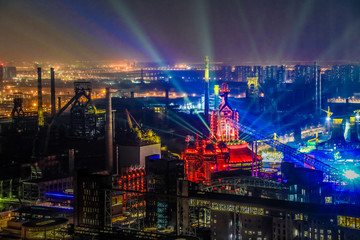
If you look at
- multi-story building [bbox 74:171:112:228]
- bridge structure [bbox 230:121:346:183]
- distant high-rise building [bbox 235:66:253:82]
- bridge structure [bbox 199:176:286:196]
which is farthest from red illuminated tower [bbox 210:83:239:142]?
distant high-rise building [bbox 235:66:253:82]

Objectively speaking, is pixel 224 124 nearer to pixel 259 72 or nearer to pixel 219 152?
pixel 219 152

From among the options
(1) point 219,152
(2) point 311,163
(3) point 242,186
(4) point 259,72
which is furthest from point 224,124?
(4) point 259,72

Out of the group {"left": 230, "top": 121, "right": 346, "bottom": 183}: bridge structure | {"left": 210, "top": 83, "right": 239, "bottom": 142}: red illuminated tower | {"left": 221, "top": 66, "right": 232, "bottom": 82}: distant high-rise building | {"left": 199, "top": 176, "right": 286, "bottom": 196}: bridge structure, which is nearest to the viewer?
{"left": 199, "top": 176, "right": 286, "bottom": 196}: bridge structure

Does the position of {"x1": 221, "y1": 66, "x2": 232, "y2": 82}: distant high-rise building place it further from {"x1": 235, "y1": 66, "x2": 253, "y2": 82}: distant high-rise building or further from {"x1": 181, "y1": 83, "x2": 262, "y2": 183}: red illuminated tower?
{"x1": 181, "y1": 83, "x2": 262, "y2": 183}: red illuminated tower

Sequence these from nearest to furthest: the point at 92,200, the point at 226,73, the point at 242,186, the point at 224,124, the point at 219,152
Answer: the point at 92,200 < the point at 242,186 < the point at 219,152 < the point at 224,124 < the point at 226,73

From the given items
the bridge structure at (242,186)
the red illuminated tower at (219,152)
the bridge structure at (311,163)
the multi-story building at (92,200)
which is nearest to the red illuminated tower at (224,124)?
the red illuminated tower at (219,152)

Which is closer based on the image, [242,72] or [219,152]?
[219,152]

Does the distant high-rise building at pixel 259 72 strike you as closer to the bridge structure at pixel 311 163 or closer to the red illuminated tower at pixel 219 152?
the red illuminated tower at pixel 219 152

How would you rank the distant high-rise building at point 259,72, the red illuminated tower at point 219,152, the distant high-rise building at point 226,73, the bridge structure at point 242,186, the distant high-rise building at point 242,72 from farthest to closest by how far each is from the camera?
the distant high-rise building at point 242,72 → the distant high-rise building at point 226,73 → the distant high-rise building at point 259,72 → the red illuminated tower at point 219,152 → the bridge structure at point 242,186

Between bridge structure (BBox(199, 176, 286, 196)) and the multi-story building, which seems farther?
bridge structure (BBox(199, 176, 286, 196))

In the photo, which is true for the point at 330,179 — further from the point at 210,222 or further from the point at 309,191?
the point at 210,222

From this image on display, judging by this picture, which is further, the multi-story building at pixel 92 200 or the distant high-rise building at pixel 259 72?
the distant high-rise building at pixel 259 72

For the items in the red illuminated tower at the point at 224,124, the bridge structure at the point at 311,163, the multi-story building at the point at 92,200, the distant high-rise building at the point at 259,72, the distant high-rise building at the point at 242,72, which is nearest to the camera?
the multi-story building at the point at 92,200
